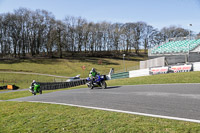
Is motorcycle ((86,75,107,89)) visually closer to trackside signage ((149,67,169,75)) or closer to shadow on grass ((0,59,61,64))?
trackside signage ((149,67,169,75))

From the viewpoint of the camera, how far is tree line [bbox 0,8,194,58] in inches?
2628

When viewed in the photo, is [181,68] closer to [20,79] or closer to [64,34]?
[20,79]

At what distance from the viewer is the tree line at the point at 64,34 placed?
6675 centimetres

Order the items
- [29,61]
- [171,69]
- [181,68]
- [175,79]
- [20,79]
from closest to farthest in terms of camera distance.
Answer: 1. [175,79]
2. [181,68]
3. [171,69]
4. [20,79]
5. [29,61]

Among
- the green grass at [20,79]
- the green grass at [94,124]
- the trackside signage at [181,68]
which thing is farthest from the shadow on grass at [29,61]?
the green grass at [94,124]

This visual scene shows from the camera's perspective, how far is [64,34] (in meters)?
71.0

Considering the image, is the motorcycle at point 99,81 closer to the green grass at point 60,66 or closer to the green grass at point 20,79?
the green grass at point 20,79

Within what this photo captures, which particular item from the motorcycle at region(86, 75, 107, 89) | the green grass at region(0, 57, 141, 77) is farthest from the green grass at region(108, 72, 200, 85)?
the green grass at region(0, 57, 141, 77)

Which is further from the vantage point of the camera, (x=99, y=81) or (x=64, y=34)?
(x=64, y=34)

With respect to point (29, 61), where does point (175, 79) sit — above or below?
below

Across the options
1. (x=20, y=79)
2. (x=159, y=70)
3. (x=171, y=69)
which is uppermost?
(x=171, y=69)

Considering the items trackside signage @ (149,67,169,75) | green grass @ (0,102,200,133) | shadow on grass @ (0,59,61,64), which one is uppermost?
shadow on grass @ (0,59,61,64)

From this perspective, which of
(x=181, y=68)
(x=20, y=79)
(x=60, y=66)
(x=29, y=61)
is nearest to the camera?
(x=181, y=68)

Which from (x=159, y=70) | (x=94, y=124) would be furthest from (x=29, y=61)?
(x=94, y=124)
